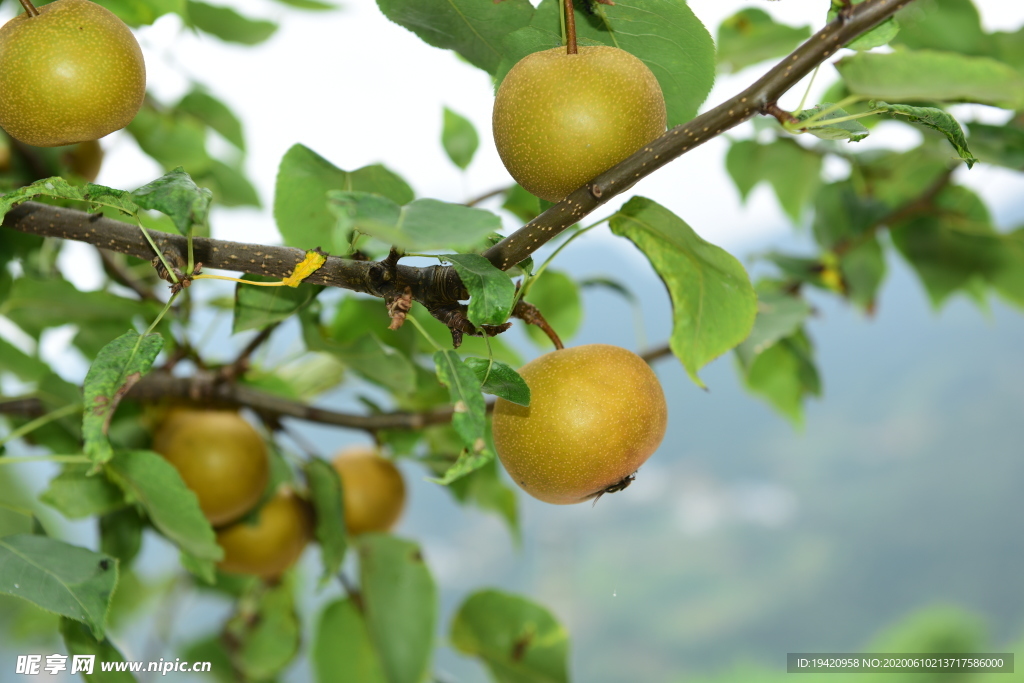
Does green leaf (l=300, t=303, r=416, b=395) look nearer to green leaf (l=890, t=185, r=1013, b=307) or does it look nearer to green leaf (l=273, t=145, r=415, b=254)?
green leaf (l=273, t=145, r=415, b=254)

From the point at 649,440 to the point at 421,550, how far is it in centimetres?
33

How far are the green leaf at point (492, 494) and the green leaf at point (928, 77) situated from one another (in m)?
0.46

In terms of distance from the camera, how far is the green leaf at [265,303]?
43 cm

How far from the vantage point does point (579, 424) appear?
1.04ft

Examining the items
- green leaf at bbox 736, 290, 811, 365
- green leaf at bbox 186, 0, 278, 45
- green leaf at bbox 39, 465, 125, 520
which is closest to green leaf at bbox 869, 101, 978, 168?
green leaf at bbox 736, 290, 811, 365

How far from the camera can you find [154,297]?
61 centimetres

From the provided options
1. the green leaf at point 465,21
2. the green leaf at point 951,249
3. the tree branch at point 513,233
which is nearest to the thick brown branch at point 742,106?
the tree branch at point 513,233

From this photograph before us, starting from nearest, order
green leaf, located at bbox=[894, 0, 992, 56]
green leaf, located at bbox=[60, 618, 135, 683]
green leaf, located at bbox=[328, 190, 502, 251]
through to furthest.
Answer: green leaf, located at bbox=[328, 190, 502, 251]
green leaf, located at bbox=[60, 618, 135, 683]
green leaf, located at bbox=[894, 0, 992, 56]

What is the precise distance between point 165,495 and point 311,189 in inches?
7.3

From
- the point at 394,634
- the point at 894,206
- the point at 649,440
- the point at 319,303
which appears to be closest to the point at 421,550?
the point at 394,634

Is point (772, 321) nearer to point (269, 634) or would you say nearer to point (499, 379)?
point (499, 379)

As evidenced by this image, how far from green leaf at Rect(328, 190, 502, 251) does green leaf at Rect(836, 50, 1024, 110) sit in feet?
0.65

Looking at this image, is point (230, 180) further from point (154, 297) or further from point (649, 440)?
A: point (649, 440)

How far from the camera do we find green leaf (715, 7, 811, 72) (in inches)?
26.7
